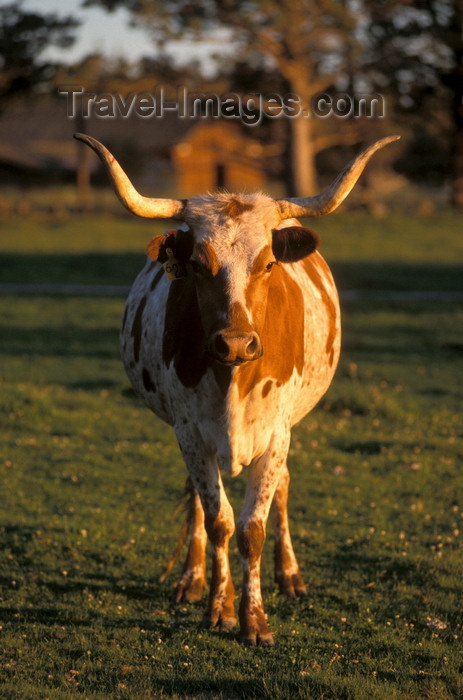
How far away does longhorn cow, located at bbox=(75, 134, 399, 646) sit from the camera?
6.31 metres

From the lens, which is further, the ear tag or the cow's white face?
the ear tag

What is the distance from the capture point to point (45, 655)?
646 centimetres

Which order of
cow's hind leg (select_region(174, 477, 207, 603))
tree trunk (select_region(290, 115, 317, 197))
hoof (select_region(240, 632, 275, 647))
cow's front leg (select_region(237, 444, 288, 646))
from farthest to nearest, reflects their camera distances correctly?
tree trunk (select_region(290, 115, 317, 197)) < cow's hind leg (select_region(174, 477, 207, 603)) < cow's front leg (select_region(237, 444, 288, 646)) < hoof (select_region(240, 632, 275, 647))

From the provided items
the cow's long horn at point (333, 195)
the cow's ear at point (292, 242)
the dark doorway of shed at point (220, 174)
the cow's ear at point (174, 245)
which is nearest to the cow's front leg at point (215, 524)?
the cow's ear at point (174, 245)

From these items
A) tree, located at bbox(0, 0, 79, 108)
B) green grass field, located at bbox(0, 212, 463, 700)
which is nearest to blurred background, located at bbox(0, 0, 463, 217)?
tree, located at bbox(0, 0, 79, 108)

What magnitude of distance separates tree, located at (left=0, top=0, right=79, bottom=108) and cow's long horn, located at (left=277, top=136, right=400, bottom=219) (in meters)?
49.0

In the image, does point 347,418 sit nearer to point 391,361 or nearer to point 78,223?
point 391,361

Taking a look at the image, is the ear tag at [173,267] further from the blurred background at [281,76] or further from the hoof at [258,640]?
the blurred background at [281,76]

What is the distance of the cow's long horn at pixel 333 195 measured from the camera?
657cm

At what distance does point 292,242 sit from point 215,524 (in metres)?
2.07

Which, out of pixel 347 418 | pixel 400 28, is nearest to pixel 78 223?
pixel 400 28

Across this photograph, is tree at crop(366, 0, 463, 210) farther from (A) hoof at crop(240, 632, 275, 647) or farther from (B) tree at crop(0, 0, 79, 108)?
(A) hoof at crop(240, 632, 275, 647)

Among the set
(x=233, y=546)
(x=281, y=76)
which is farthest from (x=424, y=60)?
(x=233, y=546)

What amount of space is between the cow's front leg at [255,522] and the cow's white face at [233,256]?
112 cm
